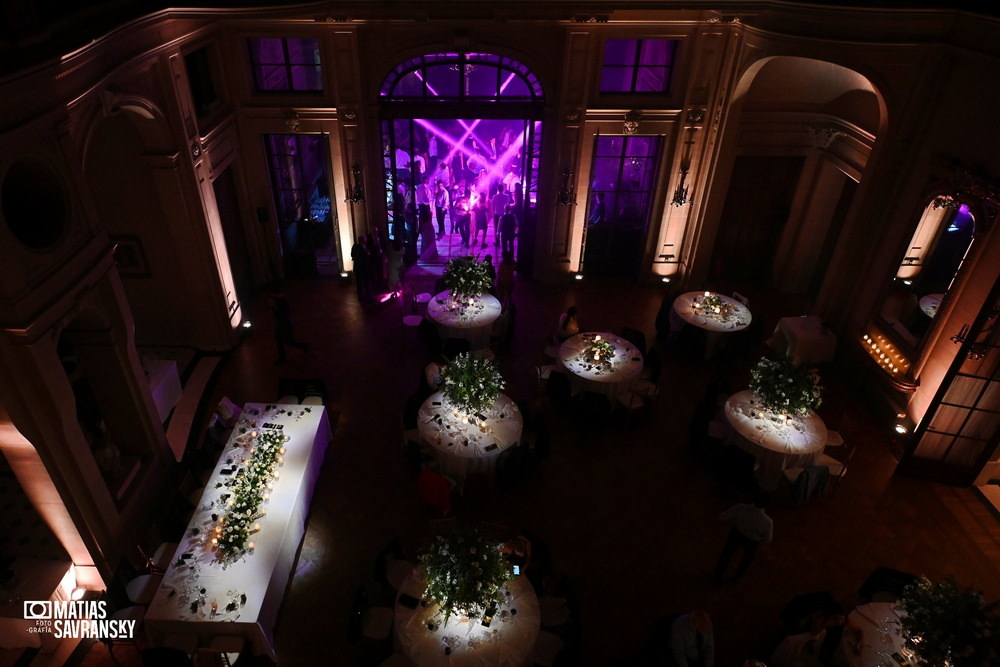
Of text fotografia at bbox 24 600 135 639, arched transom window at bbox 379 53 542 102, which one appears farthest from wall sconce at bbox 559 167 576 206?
text fotografia at bbox 24 600 135 639

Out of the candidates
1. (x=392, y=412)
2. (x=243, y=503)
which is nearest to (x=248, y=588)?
(x=243, y=503)

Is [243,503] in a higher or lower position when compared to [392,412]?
higher

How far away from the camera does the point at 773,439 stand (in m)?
8.90

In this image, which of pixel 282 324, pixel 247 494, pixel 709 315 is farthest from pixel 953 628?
pixel 282 324

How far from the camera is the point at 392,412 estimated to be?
406 inches

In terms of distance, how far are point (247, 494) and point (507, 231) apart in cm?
842

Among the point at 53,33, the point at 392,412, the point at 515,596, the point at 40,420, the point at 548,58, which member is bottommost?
the point at 392,412

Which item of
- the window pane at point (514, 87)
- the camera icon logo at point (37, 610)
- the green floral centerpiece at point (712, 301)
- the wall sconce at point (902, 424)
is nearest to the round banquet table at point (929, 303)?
the wall sconce at point (902, 424)

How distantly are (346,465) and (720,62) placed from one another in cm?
930

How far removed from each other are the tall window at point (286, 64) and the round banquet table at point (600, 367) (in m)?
6.70

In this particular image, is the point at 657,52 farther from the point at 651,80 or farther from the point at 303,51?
the point at 303,51

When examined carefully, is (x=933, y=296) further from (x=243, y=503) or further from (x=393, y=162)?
(x=243, y=503)

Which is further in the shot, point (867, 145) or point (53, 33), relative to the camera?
point (867, 145)

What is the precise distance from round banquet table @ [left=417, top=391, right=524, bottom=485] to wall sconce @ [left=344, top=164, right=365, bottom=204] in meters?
5.49
